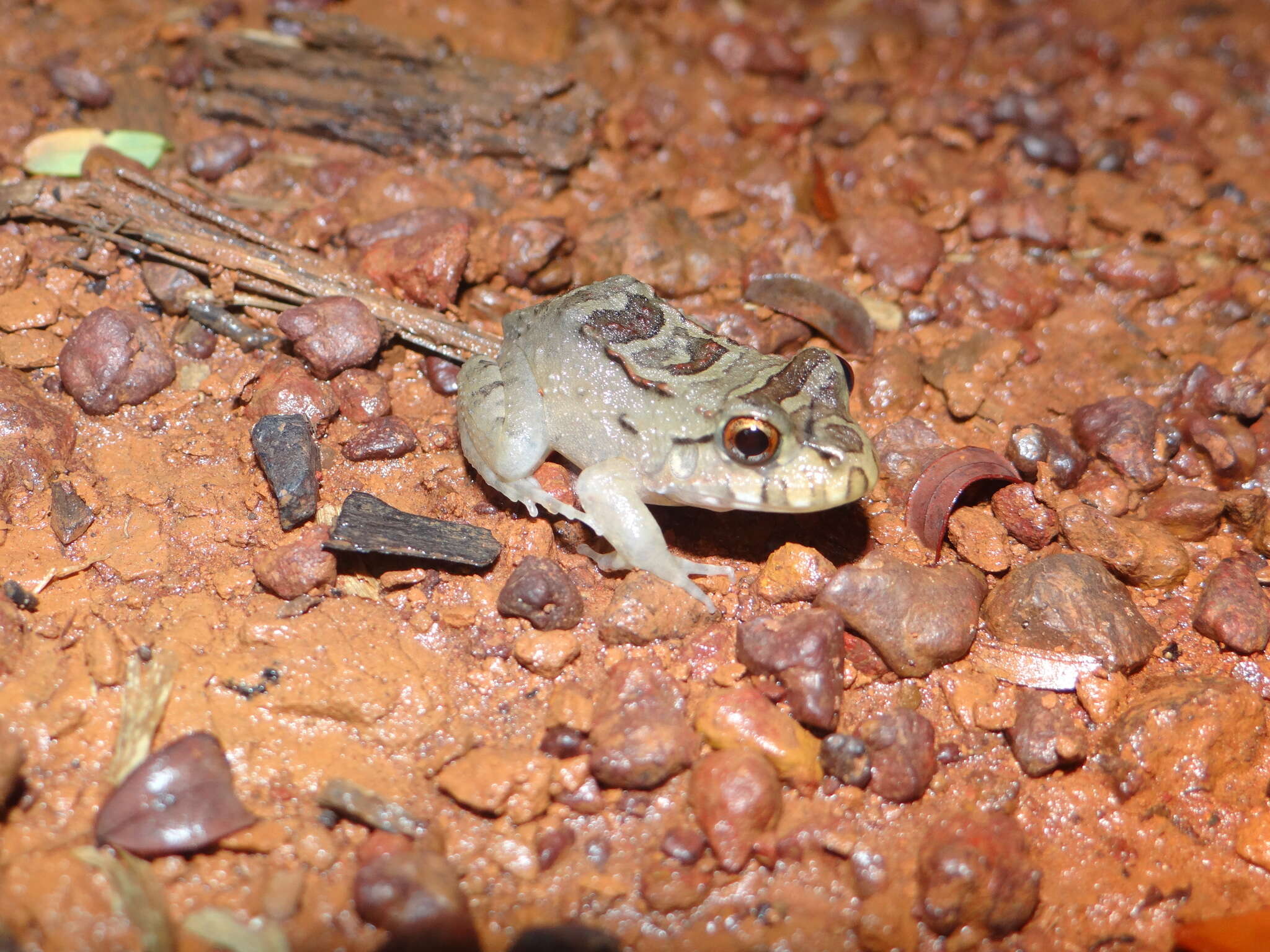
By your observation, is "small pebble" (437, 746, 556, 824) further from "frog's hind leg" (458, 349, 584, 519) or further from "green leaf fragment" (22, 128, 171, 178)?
"green leaf fragment" (22, 128, 171, 178)

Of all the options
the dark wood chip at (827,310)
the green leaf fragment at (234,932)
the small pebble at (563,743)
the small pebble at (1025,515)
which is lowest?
the green leaf fragment at (234,932)

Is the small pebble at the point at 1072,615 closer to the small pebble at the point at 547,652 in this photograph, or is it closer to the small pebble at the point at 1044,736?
the small pebble at the point at 1044,736

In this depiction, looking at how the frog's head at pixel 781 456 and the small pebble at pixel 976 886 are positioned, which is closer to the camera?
the small pebble at pixel 976 886

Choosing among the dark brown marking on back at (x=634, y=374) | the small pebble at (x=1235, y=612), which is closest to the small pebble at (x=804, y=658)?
the dark brown marking on back at (x=634, y=374)

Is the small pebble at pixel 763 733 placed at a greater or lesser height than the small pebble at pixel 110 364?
greater

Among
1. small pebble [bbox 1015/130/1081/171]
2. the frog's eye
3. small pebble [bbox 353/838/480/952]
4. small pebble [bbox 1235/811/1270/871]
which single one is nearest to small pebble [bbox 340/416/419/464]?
the frog's eye

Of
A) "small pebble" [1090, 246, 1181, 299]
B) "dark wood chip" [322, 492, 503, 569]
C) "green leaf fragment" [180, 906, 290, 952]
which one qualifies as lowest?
"green leaf fragment" [180, 906, 290, 952]

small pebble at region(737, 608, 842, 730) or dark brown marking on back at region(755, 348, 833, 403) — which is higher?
dark brown marking on back at region(755, 348, 833, 403)
